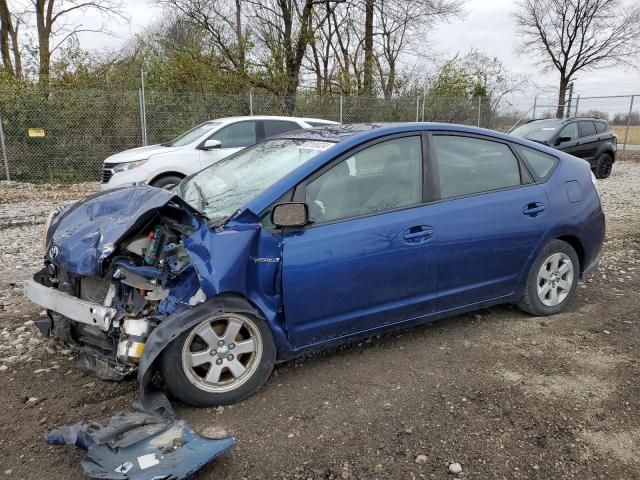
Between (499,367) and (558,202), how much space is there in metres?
1.51

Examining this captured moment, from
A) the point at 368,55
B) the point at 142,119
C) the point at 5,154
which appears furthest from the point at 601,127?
the point at 5,154

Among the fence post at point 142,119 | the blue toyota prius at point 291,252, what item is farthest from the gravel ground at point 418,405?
the fence post at point 142,119

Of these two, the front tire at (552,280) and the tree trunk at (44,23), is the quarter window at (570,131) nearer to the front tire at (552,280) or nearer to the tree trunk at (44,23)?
the front tire at (552,280)

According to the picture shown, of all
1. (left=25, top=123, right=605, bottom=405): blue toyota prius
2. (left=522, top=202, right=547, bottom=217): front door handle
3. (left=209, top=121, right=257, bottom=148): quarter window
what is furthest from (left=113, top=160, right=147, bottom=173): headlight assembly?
(left=522, top=202, right=547, bottom=217): front door handle

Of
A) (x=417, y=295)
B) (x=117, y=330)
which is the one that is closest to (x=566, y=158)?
(x=417, y=295)

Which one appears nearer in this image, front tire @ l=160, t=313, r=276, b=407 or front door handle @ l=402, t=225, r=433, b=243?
front tire @ l=160, t=313, r=276, b=407

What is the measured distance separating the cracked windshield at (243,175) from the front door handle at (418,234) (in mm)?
778

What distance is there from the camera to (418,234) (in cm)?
340

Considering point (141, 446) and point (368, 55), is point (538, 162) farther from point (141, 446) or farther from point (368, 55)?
point (368, 55)

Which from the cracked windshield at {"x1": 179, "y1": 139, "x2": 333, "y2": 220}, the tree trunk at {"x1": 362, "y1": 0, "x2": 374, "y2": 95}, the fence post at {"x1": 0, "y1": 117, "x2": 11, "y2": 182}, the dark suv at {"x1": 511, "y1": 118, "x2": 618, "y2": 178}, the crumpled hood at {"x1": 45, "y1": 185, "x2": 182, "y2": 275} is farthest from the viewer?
the tree trunk at {"x1": 362, "y1": 0, "x2": 374, "y2": 95}

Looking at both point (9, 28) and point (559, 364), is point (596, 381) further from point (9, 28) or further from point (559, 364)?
point (9, 28)

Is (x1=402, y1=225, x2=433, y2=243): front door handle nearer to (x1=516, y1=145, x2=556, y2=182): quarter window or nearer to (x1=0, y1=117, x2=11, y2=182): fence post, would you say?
(x1=516, y1=145, x2=556, y2=182): quarter window

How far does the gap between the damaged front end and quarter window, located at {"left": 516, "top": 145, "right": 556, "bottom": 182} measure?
2.66 metres

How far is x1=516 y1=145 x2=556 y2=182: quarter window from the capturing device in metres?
4.12
